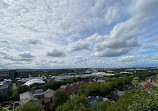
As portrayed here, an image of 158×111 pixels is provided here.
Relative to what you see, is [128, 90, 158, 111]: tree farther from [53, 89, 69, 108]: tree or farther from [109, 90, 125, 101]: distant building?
[109, 90, 125, 101]: distant building

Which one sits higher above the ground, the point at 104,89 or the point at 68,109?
the point at 68,109

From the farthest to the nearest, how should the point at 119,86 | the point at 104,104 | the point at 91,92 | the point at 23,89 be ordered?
the point at 119,86 < the point at 23,89 < the point at 91,92 < the point at 104,104

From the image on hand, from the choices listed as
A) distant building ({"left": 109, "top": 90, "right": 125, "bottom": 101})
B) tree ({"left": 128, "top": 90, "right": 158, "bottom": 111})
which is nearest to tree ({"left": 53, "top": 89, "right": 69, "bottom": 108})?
distant building ({"left": 109, "top": 90, "right": 125, "bottom": 101})

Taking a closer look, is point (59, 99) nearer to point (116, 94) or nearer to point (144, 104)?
point (116, 94)

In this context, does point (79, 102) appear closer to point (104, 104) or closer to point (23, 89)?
point (104, 104)

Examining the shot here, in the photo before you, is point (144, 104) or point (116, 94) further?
point (116, 94)

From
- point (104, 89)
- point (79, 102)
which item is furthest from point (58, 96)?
point (104, 89)

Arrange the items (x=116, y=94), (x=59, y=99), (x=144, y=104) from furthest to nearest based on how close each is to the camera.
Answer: (x=116, y=94) < (x=59, y=99) < (x=144, y=104)

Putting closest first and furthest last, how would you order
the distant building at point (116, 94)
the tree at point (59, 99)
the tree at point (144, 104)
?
the tree at point (144, 104), the tree at point (59, 99), the distant building at point (116, 94)

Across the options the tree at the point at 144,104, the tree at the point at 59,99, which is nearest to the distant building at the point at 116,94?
the tree at the point at 59,99

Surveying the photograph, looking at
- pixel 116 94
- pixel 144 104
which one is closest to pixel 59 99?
pixel 116 94

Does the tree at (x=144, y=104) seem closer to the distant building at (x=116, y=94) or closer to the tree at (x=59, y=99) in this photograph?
the tree at (x=59, y=99)
